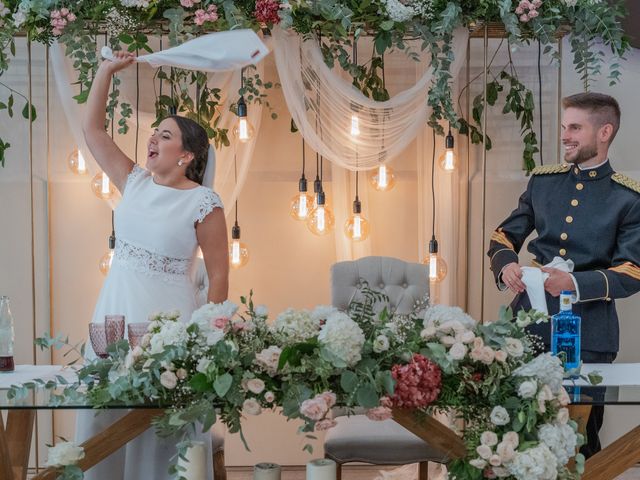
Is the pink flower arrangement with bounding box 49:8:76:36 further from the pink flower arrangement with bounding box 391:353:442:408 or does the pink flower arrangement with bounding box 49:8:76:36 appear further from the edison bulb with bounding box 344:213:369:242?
the pink flower arrangement with bounding box 391:353:442:408

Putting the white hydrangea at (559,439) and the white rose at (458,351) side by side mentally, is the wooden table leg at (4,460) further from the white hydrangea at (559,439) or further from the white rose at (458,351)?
the white hydrangea at (559,439)

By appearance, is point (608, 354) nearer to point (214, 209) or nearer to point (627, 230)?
point (627, 230)

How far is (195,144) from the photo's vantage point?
3.08m

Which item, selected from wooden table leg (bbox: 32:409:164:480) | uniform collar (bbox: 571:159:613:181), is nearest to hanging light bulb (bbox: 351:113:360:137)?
uniform collar (bbox: 571:159:613:181)

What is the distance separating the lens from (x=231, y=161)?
4031 mm

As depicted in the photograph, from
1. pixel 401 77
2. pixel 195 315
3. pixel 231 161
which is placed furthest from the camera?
pixel 401 77

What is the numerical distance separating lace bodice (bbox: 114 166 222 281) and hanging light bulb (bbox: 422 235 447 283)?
1370mm

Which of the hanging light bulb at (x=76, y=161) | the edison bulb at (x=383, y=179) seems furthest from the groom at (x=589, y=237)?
the hanging light bulb at (x=76, y=161)

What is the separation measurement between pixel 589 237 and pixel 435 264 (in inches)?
40.4

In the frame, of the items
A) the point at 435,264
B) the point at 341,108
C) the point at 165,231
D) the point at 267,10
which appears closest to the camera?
the point at 165,231

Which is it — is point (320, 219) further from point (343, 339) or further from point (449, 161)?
point (343, 339)

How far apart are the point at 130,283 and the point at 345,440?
0.89 m

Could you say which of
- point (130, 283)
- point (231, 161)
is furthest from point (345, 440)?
point (231, 161)

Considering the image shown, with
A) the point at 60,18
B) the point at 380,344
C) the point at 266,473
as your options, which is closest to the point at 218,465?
the point at 266,473
